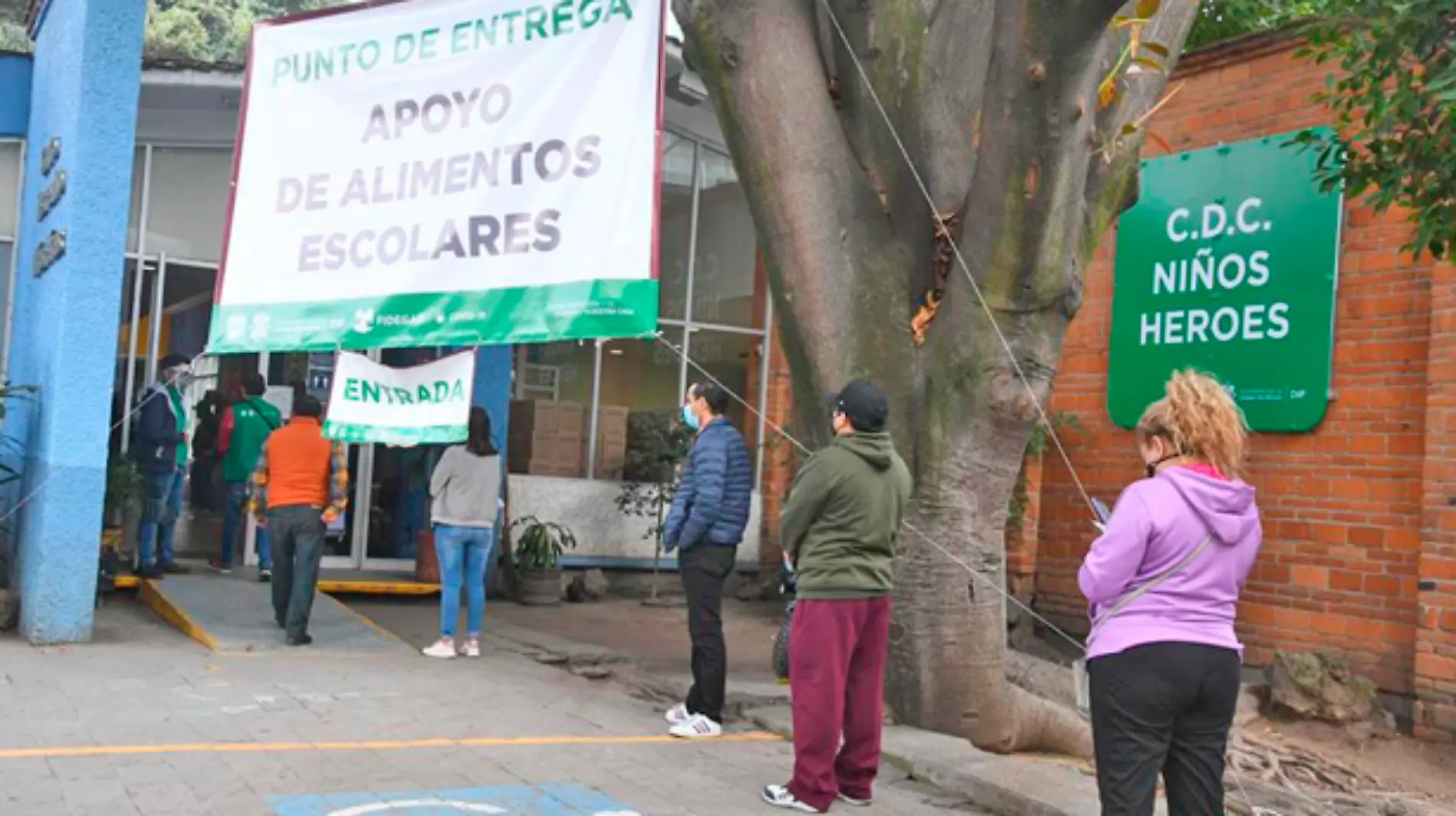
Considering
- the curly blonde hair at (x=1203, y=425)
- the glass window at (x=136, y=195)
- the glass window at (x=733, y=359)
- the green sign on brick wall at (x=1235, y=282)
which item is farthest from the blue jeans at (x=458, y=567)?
the glass window at (x=733, y=359)

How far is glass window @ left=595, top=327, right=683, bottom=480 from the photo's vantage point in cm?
1449

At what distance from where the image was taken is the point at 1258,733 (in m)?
9.40

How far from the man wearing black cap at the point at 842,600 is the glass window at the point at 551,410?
8374 millimetres

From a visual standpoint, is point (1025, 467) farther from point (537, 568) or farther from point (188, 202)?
point (188, 202)

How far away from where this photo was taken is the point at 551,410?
14234 mm

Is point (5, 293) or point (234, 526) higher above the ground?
point (5, 293)

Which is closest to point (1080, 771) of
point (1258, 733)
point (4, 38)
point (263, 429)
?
point (1258, 733)

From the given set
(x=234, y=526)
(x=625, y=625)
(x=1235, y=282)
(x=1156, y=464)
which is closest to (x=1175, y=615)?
(x=1156, y=464)

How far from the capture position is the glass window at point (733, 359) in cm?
1533

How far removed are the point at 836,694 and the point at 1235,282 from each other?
6247mm

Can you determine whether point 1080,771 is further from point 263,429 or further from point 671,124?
point 671,124

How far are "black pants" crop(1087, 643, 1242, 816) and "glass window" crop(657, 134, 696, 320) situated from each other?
10987 millimetres

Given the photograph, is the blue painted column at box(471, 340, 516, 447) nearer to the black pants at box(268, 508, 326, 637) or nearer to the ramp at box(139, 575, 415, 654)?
the ramp at box(139, 575, 415, 654)

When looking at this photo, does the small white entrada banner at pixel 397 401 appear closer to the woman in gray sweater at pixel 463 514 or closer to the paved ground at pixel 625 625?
the woman in gray sweater at pixel 463 514
